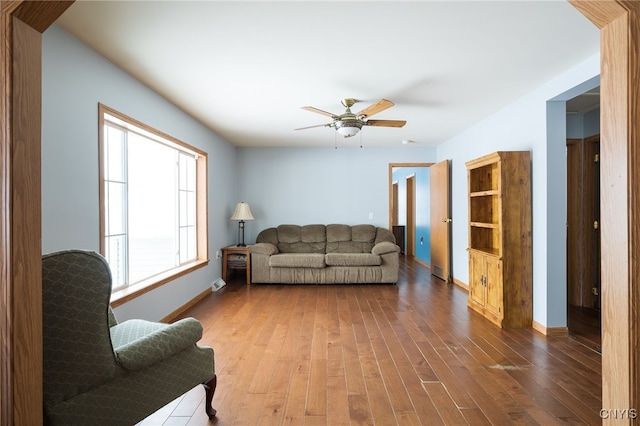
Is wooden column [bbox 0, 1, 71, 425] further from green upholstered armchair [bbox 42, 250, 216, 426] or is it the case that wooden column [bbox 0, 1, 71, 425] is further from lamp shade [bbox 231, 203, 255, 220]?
lamp shade [bbox 231, 203, 255, 220]

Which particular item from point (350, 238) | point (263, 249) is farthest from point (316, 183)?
point (263, 249)

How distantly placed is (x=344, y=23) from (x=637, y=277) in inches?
76.6

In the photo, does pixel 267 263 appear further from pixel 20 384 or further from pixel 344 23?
pixel 20 384

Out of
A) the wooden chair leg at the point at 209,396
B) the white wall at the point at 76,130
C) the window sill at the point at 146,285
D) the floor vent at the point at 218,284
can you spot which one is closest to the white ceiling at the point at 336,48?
the white wall at the point at 76,130

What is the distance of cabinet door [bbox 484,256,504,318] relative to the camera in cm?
339

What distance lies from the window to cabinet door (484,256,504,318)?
337 cm

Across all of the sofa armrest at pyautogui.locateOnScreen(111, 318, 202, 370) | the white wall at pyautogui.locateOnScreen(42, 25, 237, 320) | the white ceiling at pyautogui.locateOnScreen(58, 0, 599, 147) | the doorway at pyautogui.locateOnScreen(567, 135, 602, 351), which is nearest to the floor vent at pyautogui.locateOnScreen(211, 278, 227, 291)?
the white wall at pyautogui.locateOnScreen(42, 25, 237, 320)

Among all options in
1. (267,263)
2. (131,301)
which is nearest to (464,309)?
(267,263)

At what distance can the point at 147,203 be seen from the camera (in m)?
3.55

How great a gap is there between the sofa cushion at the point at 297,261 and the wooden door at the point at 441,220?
78.7 inches

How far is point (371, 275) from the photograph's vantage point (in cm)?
534

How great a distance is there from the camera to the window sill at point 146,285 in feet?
8.85

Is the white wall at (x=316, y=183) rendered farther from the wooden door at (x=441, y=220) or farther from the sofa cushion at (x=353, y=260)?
the sofa cushion at (x=353, y=260)

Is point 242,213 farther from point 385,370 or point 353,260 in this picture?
point 385,370
